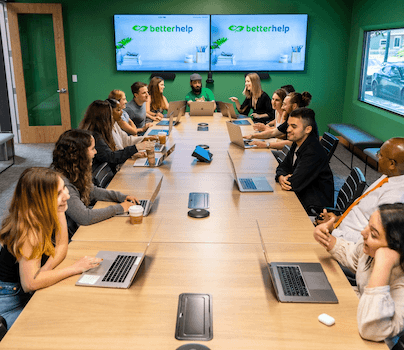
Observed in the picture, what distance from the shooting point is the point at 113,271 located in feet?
6.23

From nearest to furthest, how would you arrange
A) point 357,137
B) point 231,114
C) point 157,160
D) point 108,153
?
point 108,153 < point 157,160 < point 231,114 < point 357,137

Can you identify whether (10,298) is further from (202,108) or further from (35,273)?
(202,108)

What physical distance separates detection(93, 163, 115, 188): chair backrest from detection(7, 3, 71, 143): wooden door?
13.9 feet

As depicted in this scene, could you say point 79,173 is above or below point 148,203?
above

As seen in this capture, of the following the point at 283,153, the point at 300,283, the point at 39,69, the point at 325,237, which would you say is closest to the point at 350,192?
the point at 325,237

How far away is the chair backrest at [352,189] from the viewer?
2.75m

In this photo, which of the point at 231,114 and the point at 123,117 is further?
the point at 231,114

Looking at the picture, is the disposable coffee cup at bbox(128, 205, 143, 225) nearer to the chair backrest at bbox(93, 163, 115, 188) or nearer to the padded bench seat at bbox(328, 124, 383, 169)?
the chair backrest at bbox(93, 163, 115, 188)

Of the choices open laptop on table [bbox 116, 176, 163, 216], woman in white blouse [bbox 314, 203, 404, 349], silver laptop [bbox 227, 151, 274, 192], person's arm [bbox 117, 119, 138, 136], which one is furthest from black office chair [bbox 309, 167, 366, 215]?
person's arm [bbox 117, 119, 138, 136]

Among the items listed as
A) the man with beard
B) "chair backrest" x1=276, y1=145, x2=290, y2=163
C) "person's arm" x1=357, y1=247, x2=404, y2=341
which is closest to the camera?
"person's arm" x1=357, y1=247, x2=404, y2=341

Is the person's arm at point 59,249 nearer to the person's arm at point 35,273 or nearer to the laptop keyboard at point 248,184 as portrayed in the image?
the person's arm at point 35,273

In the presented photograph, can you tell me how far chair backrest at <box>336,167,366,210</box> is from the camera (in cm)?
275

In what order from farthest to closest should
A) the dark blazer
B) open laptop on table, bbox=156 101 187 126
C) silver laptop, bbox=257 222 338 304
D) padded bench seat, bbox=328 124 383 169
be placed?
padded bench seat, bbox=328 124 383 169 < open laptop on table, bbox=156 101 187 126 < the dark blazer < silver laptop, bbox=257 222 338 304

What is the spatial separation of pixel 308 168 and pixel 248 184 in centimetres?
47
